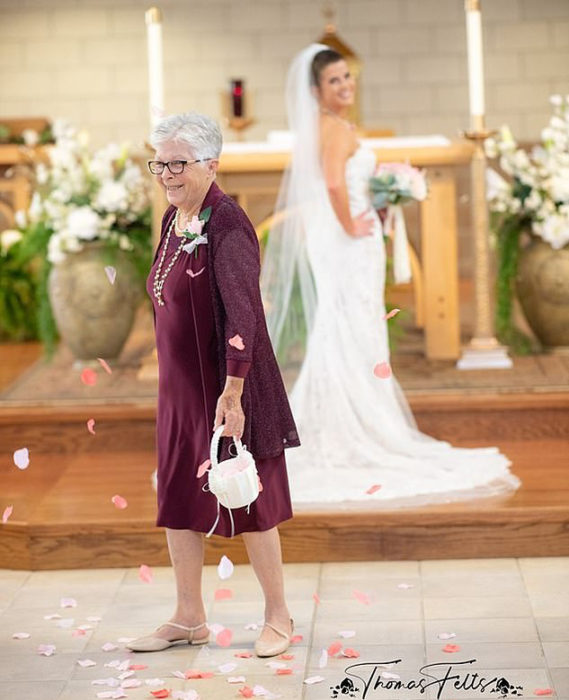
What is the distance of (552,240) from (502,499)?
222 centimetres

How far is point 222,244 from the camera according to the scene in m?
3.76

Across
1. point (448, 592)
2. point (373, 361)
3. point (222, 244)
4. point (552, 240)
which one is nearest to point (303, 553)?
point (448, 592)

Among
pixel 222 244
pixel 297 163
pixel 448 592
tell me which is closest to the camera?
pixel 222 244

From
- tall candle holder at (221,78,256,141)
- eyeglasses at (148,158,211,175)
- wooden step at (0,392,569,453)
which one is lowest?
wooden step at (0,392,569,453)

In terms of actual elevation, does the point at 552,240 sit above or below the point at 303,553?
above

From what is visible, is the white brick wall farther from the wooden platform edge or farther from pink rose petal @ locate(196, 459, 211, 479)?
pink rose petal @ locate(196, 459, 211, 479)

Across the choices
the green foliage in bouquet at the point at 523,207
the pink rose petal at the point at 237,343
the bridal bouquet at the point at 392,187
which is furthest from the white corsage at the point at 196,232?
the green foliage in bouquet at the point at 523,207

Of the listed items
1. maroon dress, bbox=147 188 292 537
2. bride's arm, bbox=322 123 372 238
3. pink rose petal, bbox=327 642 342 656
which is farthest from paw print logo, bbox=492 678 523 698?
bride's arm, bbox=322 123 372 238

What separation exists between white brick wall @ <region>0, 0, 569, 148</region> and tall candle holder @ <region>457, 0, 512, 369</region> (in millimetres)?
3143

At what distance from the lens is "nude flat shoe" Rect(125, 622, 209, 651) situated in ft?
13.2

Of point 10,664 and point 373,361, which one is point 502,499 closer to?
point 373,361

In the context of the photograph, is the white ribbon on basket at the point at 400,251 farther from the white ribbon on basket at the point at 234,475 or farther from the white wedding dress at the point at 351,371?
the white ribbon on basket at the point at 234,475

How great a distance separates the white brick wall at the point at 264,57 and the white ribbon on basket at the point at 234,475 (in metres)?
6.42

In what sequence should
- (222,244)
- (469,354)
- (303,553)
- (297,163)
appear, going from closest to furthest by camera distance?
(222,244) < (303,553) < (297,163) < (469,354)
